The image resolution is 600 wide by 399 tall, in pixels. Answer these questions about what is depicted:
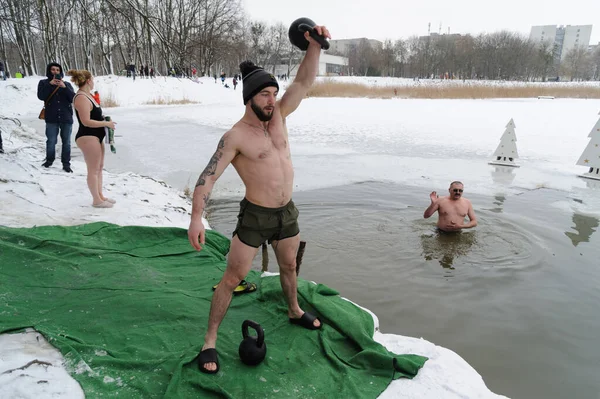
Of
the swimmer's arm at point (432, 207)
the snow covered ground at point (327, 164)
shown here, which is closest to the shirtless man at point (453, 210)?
the swimmer's arm at point (432, 207)

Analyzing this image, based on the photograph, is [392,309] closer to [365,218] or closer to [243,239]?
[243,239]

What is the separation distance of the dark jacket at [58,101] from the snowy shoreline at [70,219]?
2.91 feet

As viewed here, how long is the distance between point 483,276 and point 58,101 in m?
7.11

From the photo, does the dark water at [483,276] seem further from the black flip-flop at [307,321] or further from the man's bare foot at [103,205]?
the man's bare foot at [103,205]

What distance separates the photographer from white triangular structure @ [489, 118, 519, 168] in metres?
10.5

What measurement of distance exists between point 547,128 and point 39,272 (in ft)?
58.0

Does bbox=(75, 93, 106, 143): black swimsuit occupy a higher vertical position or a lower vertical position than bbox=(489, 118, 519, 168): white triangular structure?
higher

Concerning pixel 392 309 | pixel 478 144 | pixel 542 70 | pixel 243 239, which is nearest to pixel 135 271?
pixel 243 239

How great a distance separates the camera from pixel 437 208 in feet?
19.7

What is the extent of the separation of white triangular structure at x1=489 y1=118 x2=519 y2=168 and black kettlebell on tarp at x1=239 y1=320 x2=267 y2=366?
9648 millimetres

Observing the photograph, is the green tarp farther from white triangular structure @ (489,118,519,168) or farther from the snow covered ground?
white triangular structure @ (489,118,519,168)

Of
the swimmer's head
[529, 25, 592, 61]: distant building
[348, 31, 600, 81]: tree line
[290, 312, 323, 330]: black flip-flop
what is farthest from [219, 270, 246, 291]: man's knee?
[529, 25, 592, 61]: distant building

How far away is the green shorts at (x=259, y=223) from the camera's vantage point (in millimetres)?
2699

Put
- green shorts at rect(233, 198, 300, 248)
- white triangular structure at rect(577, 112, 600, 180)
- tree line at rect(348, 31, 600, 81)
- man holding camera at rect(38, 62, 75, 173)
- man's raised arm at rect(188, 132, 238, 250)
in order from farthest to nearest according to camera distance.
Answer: tree line at rect(348, 31, 600, 81)
white triangular structure at rect(577, 112, 600, 180)
man holding camera at rect(38, 62, 75, 173)
green shorts at rect(233, 198, 300, 248)
man's raised arm at rect(188, 132, 238, 250)
